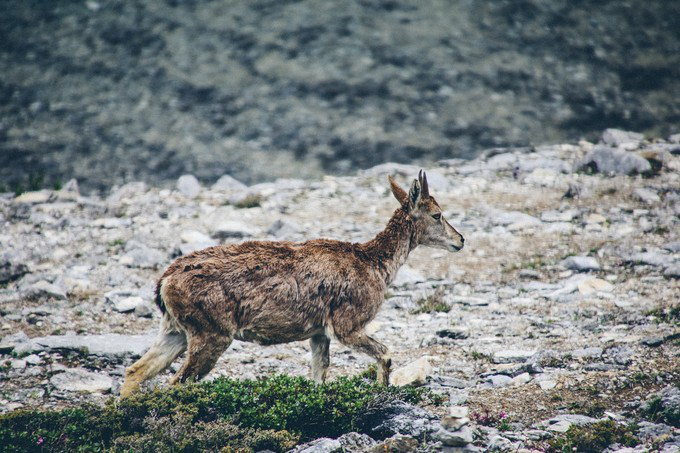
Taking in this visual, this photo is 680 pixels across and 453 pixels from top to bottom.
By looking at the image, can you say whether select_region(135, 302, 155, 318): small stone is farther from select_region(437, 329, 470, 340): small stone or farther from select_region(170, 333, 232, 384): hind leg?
select_region(437, 329, 470, 340): small stone

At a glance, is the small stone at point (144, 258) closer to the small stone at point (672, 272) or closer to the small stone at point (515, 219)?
the small stone at point (515, 219)

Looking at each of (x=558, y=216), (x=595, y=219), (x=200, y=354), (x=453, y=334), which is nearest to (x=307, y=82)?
(x=558, y=216)

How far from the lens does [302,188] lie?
60.7ft

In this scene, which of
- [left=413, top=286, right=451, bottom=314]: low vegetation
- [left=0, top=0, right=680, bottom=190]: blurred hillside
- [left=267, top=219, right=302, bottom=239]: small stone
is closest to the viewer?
[left=413, top=286, right=451, bottom=314]: low vegetation

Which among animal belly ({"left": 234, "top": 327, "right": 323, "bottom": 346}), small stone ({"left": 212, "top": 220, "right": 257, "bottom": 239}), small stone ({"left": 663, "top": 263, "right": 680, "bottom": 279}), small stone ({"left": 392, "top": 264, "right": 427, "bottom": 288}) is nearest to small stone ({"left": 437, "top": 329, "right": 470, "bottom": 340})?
small stone ({"left": 392, "top": 264, "right": 427, "bottom": 288})

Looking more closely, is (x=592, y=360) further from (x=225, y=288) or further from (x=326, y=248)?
(x=225, y=288)

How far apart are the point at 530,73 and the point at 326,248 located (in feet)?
68.3

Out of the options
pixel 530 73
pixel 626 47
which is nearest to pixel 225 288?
pixel 530 73

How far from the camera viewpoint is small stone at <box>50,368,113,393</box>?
29.7ft

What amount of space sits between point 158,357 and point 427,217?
12.6 ft

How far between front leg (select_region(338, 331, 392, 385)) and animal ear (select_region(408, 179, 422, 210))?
206 cm

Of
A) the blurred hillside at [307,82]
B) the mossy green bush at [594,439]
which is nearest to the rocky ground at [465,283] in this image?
the mossy green bush at [594,439]

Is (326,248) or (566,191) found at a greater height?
(326,248)

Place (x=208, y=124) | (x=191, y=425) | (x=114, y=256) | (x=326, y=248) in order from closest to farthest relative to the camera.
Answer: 1. (x=191, y=425)
2. (x=326, y=248)
3. (x=114, y=256)
4. (x=208, y=124)
